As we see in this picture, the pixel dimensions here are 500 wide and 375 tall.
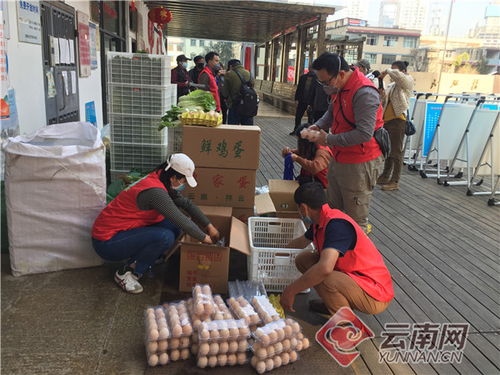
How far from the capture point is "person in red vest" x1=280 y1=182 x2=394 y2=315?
235 centimetres

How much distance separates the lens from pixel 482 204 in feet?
18.2

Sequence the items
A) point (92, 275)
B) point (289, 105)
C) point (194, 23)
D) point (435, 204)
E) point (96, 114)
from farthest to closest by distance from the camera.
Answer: point (194, 23), point (289, 105), point (96, 114), point (435, 204), point (92, 275)

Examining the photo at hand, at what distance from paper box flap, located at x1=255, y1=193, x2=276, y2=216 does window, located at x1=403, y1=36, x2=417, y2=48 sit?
5570 cm

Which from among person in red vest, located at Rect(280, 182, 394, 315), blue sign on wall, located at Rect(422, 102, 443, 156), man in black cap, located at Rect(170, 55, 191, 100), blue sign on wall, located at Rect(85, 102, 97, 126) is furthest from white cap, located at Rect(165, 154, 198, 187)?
man in black cap, located at Rect(170, 55, 191, 100)

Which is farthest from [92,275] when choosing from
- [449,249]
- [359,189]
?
[449,249]

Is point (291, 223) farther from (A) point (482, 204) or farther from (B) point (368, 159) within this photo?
(A) point (482, 204)

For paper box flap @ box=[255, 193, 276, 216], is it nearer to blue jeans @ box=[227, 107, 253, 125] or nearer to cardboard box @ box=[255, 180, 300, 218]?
cardboard box @ box=[255, 180, 300, 218]

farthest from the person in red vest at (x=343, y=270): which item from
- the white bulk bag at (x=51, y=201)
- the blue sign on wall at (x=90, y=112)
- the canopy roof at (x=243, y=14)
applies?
the canopy roof at (x=243, y=14)

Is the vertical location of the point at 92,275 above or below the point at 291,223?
below

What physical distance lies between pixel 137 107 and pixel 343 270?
10.8 feet

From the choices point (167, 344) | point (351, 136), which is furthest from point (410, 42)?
point (167, 344)

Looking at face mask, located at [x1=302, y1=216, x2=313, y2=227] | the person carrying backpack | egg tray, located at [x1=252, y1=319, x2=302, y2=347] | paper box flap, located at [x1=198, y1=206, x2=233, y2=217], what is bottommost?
egg tray, located at [x1=252, y1=319, x2=302, y2=347]

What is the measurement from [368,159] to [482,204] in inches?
135

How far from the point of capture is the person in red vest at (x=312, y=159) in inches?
143
